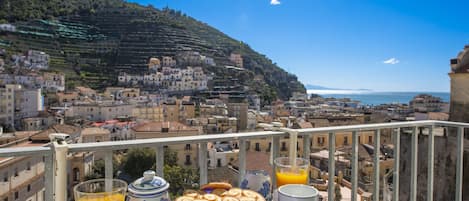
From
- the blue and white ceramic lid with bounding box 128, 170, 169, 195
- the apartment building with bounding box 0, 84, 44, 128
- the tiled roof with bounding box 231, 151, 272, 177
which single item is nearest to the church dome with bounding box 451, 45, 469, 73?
the tiled roof with bounding box 231, 151, 272, 177

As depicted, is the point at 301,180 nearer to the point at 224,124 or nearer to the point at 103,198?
the point at 103,198

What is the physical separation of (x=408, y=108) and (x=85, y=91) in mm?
41796

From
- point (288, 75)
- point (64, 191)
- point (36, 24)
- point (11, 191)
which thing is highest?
point (36, 24)

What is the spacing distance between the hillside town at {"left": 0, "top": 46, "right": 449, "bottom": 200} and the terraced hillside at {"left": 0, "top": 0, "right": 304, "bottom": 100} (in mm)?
4331

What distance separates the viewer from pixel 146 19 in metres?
70.6

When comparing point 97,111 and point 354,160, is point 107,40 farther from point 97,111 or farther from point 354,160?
point 354,160

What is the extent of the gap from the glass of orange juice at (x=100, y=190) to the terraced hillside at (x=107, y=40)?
49680 mm

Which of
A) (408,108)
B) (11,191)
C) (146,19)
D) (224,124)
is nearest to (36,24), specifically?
(146,19)

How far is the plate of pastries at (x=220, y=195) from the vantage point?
892mm

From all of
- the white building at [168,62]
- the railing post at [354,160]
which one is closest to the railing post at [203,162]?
the railing post at [354,160]

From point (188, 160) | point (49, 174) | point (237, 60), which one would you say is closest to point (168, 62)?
point (237, 60)

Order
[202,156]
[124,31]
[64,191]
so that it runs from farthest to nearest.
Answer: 1. [124,31]
2. [202,156]
3. [64,191]

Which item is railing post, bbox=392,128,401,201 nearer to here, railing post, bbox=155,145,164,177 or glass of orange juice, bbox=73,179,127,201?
railing post, bbox=155,145,164,177

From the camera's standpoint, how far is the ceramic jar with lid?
802mm
